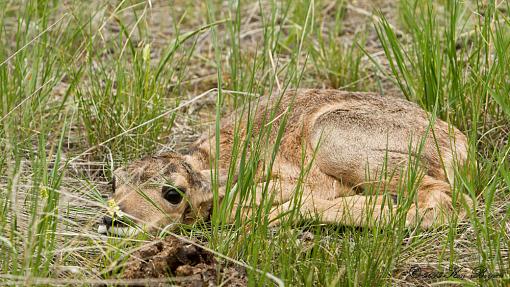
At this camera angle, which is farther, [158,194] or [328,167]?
[328,167]

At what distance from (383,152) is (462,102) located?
57cm

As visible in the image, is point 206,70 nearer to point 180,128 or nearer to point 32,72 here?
point 180,128

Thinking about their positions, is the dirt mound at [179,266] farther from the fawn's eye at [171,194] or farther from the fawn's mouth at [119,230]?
the fawn's eye at [171,194]

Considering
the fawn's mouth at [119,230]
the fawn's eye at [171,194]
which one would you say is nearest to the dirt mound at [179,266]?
the fawn's mouth at [119,230]

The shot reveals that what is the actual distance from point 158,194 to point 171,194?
76 millimetres

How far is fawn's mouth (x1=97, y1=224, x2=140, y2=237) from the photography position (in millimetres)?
4262

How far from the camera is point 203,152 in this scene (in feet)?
17.9

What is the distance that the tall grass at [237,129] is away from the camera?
12.4ft

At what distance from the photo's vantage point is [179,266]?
3842 millimetres

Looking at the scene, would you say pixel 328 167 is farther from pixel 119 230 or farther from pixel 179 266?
pixel 179 266

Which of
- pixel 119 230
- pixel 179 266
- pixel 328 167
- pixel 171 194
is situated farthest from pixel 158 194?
pixel 328 167

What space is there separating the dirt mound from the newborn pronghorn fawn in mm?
422

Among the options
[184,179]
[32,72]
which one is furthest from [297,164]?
[32,72]

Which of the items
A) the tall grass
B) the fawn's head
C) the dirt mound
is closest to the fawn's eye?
the fawn's head
